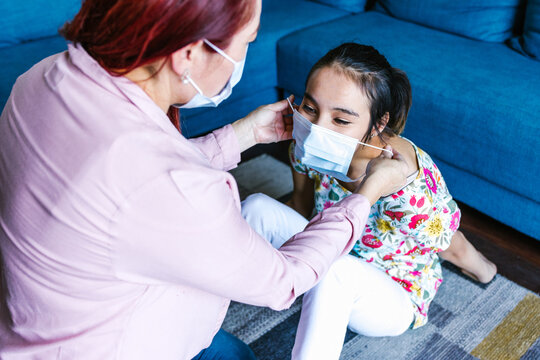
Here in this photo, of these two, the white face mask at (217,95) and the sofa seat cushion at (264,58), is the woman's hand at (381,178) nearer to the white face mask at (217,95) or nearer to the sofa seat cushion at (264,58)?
the white face mask at (217,95)

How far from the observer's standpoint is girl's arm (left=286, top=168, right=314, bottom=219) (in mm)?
1663

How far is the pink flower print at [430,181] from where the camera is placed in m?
1.40

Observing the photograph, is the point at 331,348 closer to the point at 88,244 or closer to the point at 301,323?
the point at 301,323

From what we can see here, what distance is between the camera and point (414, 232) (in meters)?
1.36

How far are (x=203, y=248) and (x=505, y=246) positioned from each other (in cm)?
142

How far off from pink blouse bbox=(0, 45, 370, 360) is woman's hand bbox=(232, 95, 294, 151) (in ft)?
1.71

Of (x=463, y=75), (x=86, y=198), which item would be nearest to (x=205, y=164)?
(x=86, y=198)

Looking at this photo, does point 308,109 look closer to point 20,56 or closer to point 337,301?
point 337,301

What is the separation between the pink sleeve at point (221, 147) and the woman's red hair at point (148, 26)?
53cm

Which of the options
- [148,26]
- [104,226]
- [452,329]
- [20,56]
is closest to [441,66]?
[452,329]

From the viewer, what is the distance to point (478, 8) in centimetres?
213

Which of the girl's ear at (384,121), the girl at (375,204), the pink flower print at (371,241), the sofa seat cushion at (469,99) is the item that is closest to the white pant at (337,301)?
the girl at (375,204)

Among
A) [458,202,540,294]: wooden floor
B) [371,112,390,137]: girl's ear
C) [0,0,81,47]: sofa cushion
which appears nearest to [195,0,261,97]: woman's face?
[371,112,390,137]: girl's ear

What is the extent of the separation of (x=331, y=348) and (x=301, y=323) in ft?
0.31
